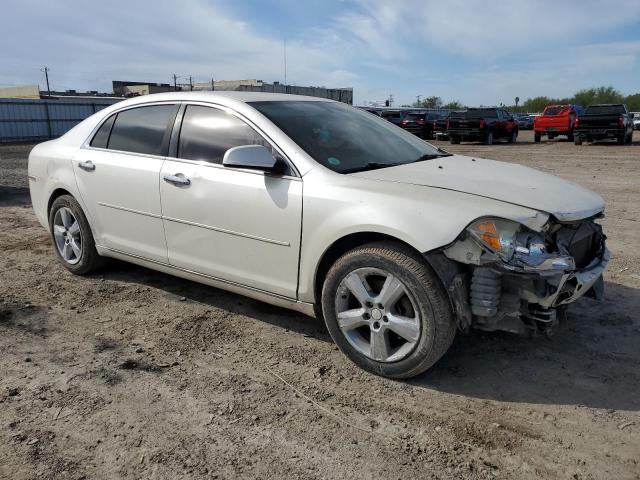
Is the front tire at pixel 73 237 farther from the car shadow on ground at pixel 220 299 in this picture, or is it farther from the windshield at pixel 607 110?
the windshield at pixel 607 110

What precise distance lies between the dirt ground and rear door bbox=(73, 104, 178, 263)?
0.55 metres

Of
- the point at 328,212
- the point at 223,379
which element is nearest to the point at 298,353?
the point at 223,379

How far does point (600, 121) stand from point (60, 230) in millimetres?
23732

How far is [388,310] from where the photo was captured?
313 centimetres

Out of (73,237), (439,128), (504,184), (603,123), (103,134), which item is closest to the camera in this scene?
(504,184)

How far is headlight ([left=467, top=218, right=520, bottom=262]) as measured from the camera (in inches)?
112

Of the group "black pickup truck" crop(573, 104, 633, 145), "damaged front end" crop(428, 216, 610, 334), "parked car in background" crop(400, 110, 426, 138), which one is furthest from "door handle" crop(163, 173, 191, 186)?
"parked car in background" crop(400, 110, 426, 138)

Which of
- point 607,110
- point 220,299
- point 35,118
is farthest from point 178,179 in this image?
point 35,118

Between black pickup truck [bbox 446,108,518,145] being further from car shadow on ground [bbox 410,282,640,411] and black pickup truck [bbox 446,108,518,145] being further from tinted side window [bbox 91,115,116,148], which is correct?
tinted side window [bbox 91,115,116,148]

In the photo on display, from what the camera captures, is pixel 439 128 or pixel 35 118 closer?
pixel 35 118

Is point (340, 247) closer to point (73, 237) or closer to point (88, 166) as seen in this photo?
point (88, 166)

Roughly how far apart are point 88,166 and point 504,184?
3.34 meters

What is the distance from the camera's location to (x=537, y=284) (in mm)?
2871

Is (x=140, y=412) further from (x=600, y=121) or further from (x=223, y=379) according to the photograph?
(x=600, y=121)
